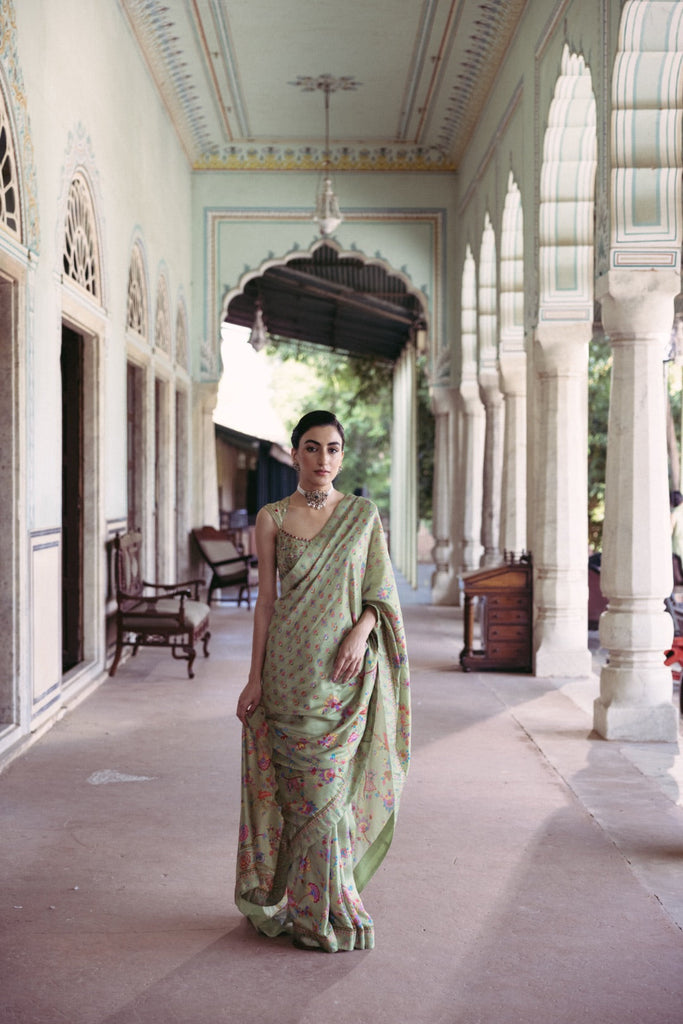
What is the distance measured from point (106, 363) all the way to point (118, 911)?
5227mm

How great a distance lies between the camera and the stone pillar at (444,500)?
13.7 m

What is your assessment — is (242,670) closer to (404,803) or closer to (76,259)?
(76,259)

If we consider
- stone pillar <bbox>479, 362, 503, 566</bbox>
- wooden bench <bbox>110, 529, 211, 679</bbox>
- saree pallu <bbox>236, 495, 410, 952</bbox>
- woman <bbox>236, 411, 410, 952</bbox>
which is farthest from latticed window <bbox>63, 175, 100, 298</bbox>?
stone pillar <bbox>479, 362, 503, 566</bbox>

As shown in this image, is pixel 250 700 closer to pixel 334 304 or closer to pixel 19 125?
pixel 19 125

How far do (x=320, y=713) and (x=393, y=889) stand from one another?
928 millimetres

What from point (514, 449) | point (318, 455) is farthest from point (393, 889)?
point (514, 449)

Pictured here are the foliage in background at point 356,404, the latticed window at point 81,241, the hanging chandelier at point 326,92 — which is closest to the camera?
the latticed window at point 81,241

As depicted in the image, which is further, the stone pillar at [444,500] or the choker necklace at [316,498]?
the stone pillar at [444,500]

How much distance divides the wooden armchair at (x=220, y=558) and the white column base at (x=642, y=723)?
7168mm

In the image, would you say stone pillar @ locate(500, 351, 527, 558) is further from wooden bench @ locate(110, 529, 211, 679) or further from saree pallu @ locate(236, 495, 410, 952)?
saree pallu @ locate(236, 495, 410, 952)

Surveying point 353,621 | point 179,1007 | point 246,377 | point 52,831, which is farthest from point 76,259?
point 246,377

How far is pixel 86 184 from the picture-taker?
7453 mm

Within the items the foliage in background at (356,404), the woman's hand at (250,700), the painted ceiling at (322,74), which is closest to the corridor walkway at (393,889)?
the woman's hand at (250,700)

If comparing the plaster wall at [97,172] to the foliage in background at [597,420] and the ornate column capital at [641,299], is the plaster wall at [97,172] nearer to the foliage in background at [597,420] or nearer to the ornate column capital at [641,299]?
the ornate column capital at [641,299]
